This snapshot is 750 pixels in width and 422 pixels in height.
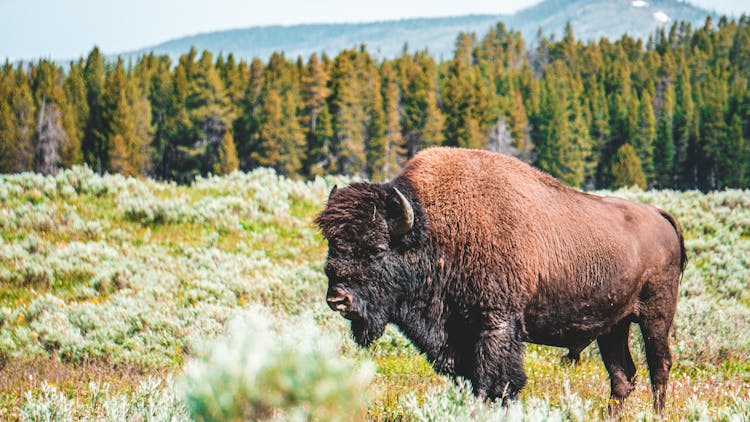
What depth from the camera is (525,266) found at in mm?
5234

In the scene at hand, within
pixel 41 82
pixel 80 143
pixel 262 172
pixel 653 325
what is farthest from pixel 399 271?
pixel 41 82

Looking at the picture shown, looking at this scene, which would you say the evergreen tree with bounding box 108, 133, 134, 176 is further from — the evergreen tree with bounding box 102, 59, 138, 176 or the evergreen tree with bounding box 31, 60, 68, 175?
the evergreen tree with bounding box 31, 60, 68, 175

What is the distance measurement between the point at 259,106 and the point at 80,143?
22.8 metres

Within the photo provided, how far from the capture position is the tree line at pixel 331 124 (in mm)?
81500

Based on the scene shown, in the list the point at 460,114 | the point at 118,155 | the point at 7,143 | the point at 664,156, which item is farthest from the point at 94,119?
the point at 664,156

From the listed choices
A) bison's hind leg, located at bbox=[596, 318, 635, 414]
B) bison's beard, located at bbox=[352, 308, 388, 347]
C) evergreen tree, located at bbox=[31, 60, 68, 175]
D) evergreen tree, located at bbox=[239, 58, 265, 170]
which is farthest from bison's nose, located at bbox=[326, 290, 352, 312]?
evergreen tree, located at bbox=[31, 60, 68, 175]

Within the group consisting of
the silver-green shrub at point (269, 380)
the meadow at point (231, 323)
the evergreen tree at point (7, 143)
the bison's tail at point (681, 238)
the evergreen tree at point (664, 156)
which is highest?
the silver-green shrub at point (269, 380)

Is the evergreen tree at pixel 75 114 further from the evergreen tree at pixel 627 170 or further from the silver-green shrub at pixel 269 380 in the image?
the silver-green shrub at pixel 269 380

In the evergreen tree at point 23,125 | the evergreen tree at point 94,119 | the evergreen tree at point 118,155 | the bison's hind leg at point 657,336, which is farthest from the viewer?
the evergreen tree at point 94,119

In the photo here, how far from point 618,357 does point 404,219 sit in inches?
105

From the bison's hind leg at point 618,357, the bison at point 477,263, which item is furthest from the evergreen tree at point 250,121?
the bison at point 477,263

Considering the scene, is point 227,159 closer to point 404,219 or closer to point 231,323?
point 404,219

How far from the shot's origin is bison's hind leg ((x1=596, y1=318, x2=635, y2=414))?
618cm

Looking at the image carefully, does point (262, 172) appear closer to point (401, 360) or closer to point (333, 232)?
point (401, 360)
